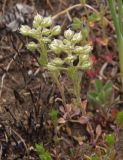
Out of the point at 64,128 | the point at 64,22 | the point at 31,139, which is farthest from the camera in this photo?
the point at 64,22

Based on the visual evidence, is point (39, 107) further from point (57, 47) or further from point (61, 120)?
point (57, 47)

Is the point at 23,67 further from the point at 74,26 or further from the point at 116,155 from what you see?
the point at 116,155

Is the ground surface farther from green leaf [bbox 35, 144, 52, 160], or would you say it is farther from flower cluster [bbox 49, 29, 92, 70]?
flower cluster [bbox 49, 29, 92, 70]

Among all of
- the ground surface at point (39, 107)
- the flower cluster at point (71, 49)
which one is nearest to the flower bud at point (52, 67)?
the flower cluster at point (71, 49)

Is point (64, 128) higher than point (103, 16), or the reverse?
point (103, 16)

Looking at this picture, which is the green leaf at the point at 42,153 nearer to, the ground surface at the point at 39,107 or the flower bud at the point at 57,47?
the ground surface at the point at 39,107

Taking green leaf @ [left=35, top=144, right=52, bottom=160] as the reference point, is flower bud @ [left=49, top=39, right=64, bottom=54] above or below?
above

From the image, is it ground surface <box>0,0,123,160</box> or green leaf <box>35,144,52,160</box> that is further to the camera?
ground surface <box>0,0,123,160</box>

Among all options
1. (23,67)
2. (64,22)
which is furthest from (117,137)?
(64,22)

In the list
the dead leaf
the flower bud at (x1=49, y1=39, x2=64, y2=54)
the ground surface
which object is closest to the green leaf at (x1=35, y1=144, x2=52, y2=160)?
the ground surface
